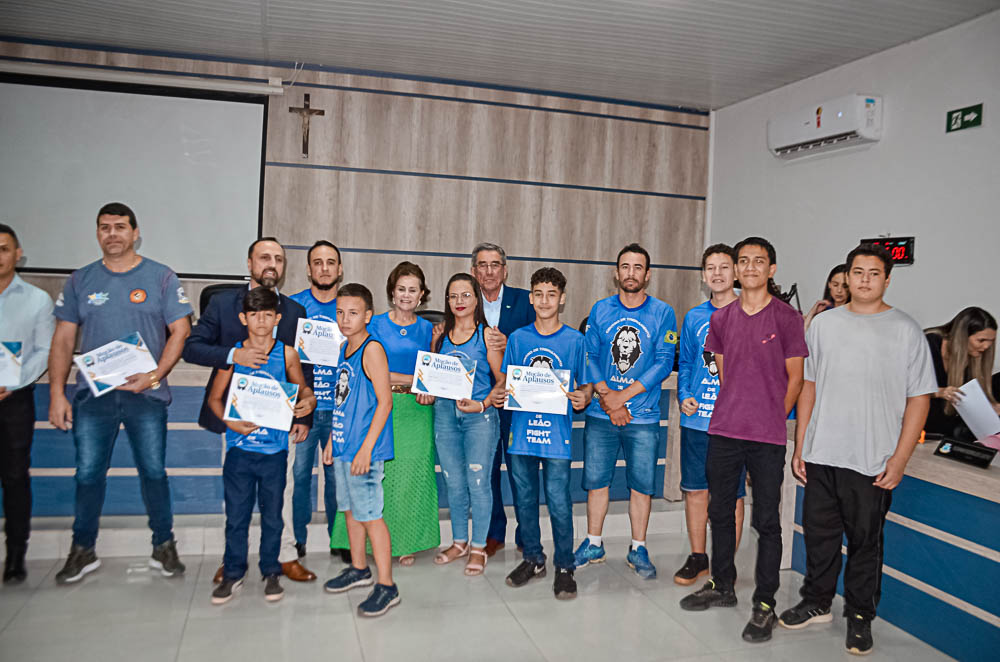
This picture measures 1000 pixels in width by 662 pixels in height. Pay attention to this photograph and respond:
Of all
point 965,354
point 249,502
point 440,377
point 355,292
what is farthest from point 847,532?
point 249,502

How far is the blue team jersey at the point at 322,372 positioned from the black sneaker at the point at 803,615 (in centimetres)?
216

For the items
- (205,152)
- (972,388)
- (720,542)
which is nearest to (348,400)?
(720,542)

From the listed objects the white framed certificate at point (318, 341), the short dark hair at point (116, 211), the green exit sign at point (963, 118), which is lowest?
the white framed certificate at point (318, 341)

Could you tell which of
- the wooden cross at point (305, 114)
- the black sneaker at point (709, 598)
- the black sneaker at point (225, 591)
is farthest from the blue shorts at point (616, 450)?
the wooden cross at point (305, 114)

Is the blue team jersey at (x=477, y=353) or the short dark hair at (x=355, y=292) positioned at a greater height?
the short dark hair at (x=355, y=292)

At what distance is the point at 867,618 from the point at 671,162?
4463 millimetres

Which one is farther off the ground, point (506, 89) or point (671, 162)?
point (506, 89)

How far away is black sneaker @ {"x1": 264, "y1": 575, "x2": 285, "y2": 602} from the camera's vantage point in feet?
9.18

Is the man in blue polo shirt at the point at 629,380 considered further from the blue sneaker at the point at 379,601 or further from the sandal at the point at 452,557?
the blue sneaker at the point at 379,601

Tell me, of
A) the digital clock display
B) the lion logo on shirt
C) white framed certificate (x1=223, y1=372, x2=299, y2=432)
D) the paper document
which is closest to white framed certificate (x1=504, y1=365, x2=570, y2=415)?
the lion logo on shirt

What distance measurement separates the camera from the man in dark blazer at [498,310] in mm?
3219

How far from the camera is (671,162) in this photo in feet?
20.2

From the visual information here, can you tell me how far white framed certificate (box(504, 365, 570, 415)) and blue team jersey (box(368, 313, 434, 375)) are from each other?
48 cm

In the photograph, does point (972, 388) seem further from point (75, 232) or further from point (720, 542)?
point (75, 232)
